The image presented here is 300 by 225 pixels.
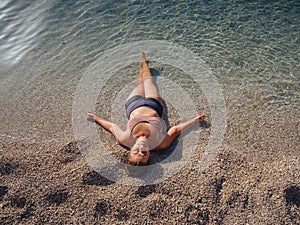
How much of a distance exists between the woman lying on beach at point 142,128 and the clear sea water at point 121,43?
1.13 m

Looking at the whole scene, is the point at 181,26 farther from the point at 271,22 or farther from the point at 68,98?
the point at 68,98

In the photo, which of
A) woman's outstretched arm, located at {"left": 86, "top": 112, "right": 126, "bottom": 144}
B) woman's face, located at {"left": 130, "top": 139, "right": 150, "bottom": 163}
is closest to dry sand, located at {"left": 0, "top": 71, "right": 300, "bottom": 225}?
woman's outstretched arm, located at {"left": 86, "top": 112, "right": 126, "bottom": 144}

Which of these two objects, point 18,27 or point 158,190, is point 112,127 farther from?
point 18,27

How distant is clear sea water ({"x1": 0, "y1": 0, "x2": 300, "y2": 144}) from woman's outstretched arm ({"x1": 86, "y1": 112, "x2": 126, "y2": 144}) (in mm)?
553

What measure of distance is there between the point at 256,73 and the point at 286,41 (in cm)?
145

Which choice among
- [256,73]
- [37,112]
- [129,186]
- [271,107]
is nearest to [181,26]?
[256,73]

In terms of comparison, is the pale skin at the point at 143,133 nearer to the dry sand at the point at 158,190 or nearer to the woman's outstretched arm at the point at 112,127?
the woman's outstretched arm at the point at 112,127

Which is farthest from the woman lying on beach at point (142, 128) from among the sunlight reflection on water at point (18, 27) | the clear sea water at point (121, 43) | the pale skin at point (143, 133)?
the sunlight reflection on water at point (18, 27)

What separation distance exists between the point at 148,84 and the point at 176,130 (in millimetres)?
1486

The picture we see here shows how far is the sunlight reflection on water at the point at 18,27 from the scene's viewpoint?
7.94 metres

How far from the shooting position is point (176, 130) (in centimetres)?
540

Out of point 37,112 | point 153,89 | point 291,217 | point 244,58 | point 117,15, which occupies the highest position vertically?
point 117,15

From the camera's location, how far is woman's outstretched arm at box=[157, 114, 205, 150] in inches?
204

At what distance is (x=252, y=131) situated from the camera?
5648 mm
